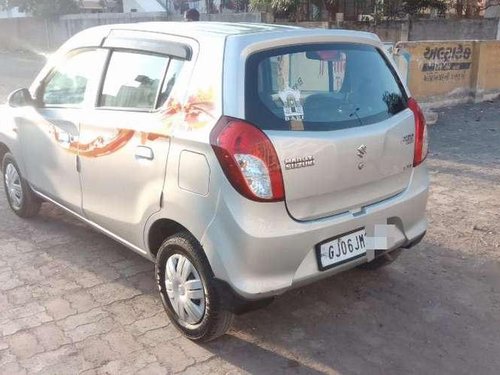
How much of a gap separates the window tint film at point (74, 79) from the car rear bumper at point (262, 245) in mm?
1573

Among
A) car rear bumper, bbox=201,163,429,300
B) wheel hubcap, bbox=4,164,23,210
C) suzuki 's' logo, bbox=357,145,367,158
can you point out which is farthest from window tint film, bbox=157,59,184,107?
wheel hubcap, bbox=4,164,23,210

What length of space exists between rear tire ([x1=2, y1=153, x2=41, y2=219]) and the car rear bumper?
2.59 meters

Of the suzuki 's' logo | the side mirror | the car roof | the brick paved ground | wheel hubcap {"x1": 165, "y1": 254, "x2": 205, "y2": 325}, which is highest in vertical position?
the car roof

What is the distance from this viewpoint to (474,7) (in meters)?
17.4

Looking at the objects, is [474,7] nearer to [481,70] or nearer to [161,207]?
[481,70]

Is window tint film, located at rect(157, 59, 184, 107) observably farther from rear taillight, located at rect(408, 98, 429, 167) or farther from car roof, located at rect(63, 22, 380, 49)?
rear taillight, located at rect(408, 98, 429, 167)

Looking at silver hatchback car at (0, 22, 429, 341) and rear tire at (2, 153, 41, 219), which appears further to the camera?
rear tire at (2, 153, 41, 219)

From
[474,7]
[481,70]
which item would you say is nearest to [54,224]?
[481,70]

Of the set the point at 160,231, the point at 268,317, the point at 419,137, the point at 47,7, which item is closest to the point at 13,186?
the point at 160,231

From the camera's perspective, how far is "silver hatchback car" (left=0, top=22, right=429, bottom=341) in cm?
267

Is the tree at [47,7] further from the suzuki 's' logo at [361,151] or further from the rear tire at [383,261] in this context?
the suzuki 's' logo at [361,151]

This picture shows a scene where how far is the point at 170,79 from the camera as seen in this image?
9.98 feet

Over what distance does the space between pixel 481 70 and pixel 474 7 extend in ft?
23.7

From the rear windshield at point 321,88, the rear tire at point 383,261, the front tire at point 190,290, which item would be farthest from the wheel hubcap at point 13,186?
the rear tire at point 383,261
